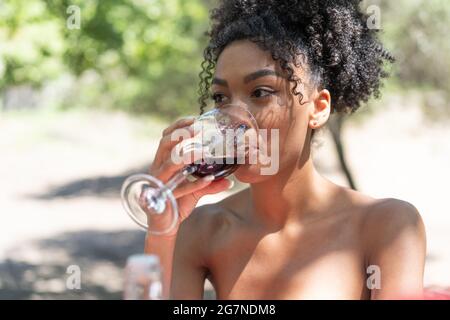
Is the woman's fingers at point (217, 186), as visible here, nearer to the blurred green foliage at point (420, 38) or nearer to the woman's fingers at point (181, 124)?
the woman's fingers at point (181, 124)

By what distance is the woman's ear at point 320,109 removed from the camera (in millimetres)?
2285

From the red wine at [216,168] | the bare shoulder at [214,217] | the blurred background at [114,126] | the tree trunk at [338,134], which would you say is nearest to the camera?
the red wine at [216,168]

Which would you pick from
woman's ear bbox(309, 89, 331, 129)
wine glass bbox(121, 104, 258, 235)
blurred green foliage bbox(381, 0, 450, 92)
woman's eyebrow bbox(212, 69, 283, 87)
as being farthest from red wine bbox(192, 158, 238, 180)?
blurred green foliage bbox(381, 0, 450, 92)

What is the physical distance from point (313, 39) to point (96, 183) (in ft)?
46.5

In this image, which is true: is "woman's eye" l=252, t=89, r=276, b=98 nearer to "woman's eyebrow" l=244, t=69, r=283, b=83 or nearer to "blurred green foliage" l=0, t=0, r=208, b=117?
"woman's eyebrow" l=244, t=69, r=283, b=83

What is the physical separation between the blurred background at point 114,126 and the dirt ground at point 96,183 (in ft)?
0.13

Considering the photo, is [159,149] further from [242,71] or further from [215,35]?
[215,35]

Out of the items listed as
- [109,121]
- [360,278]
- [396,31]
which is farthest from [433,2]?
[109,121]

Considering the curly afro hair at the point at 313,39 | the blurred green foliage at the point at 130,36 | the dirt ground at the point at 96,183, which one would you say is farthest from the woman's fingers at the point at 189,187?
the blurred green foliage at the point at 130,36

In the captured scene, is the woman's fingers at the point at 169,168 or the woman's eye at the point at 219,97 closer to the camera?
the woman's fingers at the point at 169,168

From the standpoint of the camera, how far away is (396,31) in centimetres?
825

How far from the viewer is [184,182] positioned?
6.34ft

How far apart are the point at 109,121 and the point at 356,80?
1874 cm

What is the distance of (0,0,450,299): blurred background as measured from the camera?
7.86 m
